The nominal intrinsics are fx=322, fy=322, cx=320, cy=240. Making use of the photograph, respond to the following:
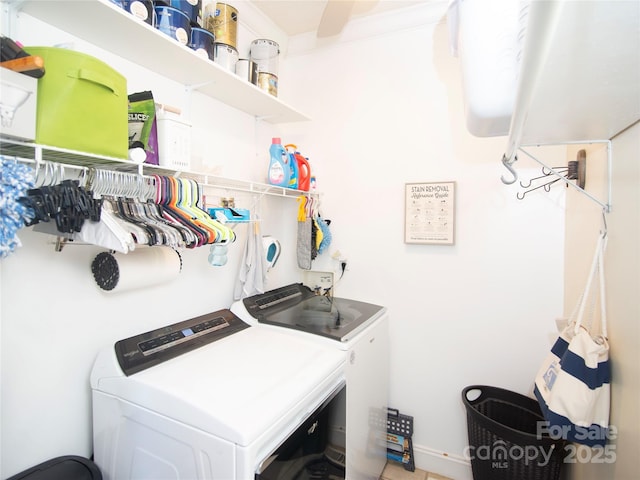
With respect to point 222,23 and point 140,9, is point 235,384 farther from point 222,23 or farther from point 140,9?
point 222,23

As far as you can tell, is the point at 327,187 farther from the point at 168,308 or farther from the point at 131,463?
the point at 131,463

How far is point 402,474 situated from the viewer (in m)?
2.02

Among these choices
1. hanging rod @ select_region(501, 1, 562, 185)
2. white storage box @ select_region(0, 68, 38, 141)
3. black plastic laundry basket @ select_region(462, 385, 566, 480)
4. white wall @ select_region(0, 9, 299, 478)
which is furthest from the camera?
black plastic laundry basket @ select_region(462, 385, 566, 480)

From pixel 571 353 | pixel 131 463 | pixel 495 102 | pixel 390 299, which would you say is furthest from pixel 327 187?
pixel 131 463

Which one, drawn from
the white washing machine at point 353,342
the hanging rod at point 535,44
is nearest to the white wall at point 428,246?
the white washing machine at point 353,342

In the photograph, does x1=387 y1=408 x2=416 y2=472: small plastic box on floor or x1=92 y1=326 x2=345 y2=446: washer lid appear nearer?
x1=92 y1=326 x2=345 y2=446: washer lid

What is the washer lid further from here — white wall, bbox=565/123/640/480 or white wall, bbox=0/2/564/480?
white wall, bbox=565/123/640/480

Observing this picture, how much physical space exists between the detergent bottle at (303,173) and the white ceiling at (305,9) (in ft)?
3.03

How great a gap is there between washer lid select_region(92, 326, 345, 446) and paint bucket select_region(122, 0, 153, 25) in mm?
1230

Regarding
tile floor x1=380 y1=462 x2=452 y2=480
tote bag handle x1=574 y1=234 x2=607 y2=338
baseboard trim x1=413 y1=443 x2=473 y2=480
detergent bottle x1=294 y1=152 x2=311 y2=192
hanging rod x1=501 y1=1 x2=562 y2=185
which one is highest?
detergent bottle x1=294 y1=152 x2=311 y2=192

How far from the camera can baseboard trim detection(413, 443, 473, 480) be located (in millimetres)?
1963

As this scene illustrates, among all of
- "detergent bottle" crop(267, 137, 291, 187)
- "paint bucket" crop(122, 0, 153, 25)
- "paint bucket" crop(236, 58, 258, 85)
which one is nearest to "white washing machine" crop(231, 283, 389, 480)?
"detergent bottle" crop(267, 137, 291, 187)

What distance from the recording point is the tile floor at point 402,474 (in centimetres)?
199

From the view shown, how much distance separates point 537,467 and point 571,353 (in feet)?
2.65
